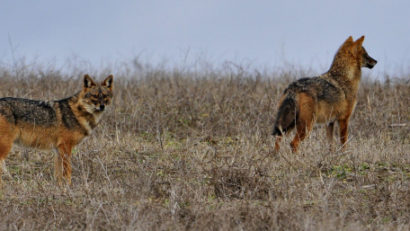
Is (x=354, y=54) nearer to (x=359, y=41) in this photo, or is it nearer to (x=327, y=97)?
(x=359, y=41)

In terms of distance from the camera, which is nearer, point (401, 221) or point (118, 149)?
point (401, 221)

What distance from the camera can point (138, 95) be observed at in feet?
45.3

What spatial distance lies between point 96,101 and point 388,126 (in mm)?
6094

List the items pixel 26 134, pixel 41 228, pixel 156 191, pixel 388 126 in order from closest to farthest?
1. pixel 41 228
2. pixel 156 191
3. pixel 26 134
4. pixel 388 126

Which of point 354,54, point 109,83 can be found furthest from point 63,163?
point 354,54

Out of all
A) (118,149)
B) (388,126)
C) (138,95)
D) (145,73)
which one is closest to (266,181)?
(118,149)

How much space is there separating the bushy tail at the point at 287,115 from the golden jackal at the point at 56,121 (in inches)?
104

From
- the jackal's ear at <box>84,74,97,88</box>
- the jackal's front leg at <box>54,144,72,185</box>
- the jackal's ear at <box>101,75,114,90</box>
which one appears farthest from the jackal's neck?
the jackal's front leg at <box>54,144,72,185</box>

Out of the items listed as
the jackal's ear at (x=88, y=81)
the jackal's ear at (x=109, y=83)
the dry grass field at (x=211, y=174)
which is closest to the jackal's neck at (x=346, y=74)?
the dry grass field at (x=211, y=174)

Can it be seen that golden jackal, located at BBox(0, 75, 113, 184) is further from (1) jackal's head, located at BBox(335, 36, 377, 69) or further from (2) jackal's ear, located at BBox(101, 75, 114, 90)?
(1) jackal's head, located at BBox(335, 36, 377, 69)

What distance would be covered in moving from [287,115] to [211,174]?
2573 mm

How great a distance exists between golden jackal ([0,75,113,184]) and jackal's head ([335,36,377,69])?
4110 millimetres

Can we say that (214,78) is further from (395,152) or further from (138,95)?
(395,152)

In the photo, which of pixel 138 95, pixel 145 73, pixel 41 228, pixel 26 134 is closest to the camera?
pixel 41 228
